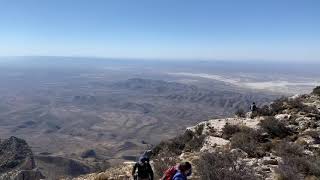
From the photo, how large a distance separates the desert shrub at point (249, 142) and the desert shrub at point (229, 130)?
2.39ft

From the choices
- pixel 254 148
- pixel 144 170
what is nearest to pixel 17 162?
pixel 254 148

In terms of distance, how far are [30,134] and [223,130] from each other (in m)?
131

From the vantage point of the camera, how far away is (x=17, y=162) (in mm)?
42875

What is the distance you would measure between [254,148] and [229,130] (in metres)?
3.92

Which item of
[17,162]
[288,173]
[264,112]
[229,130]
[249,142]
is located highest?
[288,173]

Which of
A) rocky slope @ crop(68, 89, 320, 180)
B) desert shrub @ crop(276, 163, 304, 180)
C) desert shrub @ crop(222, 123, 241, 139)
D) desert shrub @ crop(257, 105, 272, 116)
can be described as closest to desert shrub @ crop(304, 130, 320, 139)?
rocky slope @ crop(68, 89, 320, 180)

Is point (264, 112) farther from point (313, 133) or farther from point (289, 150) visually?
point (289, 150)

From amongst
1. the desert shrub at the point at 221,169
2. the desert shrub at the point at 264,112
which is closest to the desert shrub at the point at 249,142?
the desert shrub at the point at 221,169

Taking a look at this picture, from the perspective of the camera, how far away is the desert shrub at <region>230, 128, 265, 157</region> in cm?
1347

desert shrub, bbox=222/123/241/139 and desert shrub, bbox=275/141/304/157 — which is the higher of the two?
desert shrub, bbox=275/141/304/157

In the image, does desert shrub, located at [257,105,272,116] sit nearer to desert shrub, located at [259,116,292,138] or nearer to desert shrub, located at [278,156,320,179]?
desert shrub, located at [259,116,292,138]

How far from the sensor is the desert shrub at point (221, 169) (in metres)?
9.24

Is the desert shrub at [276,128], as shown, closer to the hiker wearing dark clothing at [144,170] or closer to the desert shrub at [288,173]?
the desert shrub at [288,173]

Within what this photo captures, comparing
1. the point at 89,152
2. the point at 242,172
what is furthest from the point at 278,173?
the point at 89,152
